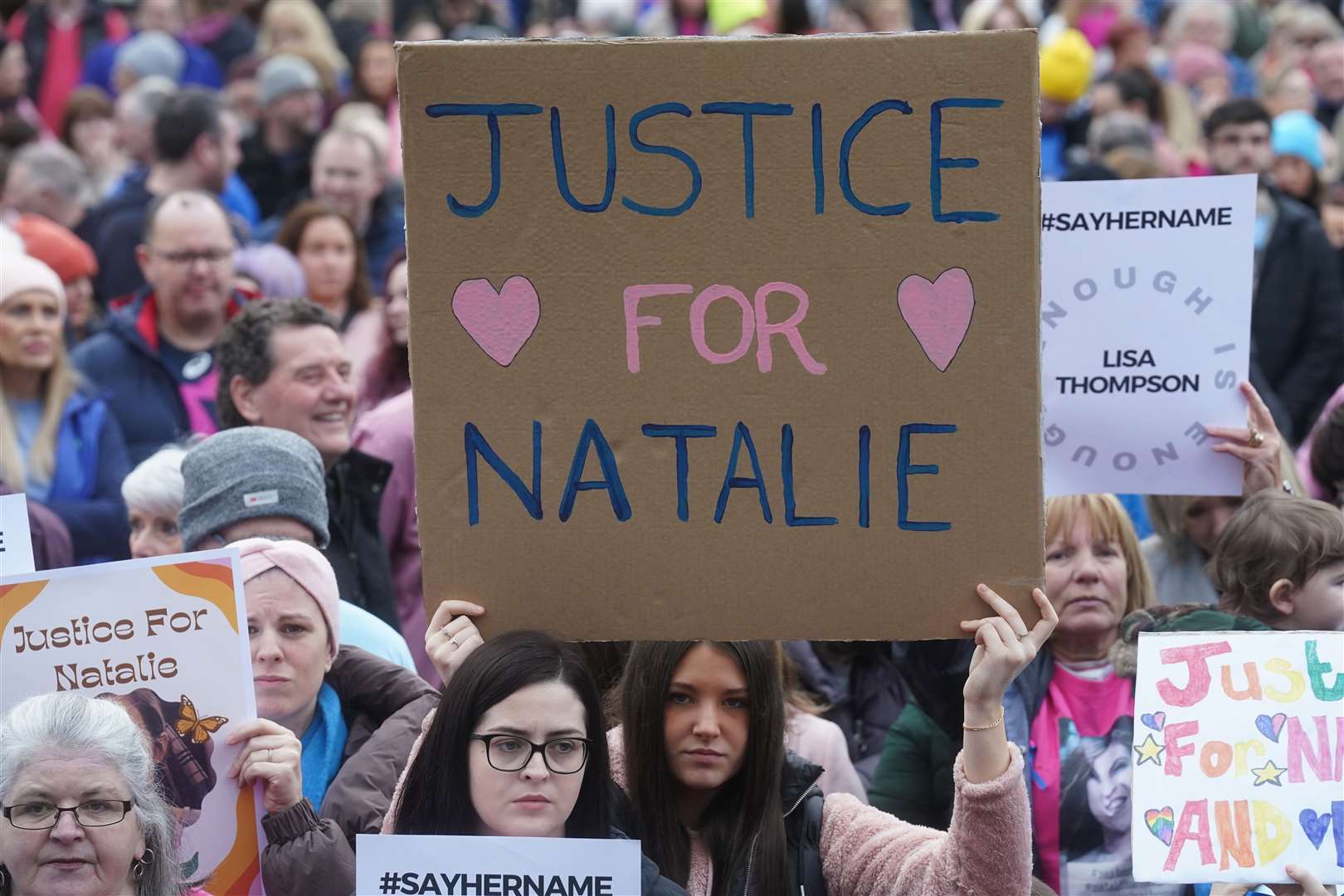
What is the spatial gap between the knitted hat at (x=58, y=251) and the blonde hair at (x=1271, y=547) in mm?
4993

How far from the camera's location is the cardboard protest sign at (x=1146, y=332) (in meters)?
4.72

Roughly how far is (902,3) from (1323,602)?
30.9 ft

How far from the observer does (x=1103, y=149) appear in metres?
9.76

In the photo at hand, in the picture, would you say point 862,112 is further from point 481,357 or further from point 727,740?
point 727,740

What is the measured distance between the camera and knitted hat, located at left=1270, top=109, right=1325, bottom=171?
9.83m

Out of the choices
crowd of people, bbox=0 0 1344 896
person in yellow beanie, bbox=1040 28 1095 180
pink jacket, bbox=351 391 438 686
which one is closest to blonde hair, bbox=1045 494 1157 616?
crowd of people, bbox=0 0 1344 896

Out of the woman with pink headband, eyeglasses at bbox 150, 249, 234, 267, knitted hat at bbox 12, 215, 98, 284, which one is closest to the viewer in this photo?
the woman with pink headband

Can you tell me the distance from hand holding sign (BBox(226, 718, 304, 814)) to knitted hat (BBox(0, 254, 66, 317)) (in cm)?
333

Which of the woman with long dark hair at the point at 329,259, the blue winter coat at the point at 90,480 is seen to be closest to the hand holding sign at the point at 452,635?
the blue winter coat at the point at 90,480

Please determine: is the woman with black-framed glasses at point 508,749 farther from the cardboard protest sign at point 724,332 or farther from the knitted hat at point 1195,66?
the knitted hat at point 1195,66

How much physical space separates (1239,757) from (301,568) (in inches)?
72.3

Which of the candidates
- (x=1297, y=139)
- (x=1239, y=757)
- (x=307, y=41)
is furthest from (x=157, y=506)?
(x=307, y=41)

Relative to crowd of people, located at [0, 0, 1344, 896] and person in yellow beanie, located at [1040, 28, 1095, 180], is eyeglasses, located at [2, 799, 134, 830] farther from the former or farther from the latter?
person in yellow beanie, located at [1040, 28, 1095, 180]

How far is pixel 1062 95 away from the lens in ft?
36.7
